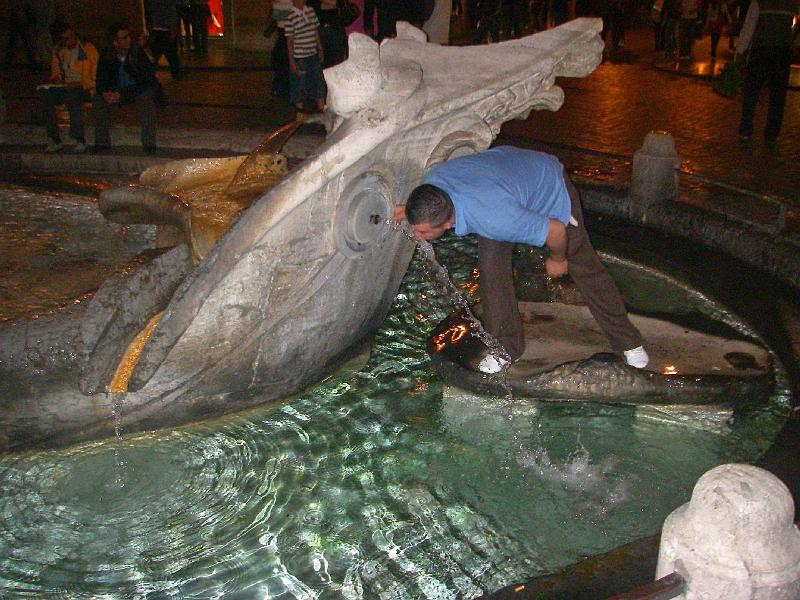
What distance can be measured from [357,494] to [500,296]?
1.14 meters

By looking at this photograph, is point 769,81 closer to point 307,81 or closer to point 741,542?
point 307,81

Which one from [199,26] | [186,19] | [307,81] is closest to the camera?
[307,81]

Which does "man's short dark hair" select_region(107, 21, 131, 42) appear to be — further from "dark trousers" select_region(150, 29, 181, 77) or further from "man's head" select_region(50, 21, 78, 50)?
"dark trousers" select_region(150, 29, 181, 77)

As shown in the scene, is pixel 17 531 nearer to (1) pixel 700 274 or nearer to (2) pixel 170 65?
(1) pixel 700 274

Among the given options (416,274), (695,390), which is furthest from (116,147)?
(695,390)

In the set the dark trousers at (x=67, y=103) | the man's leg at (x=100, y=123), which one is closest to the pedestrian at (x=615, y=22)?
the man's leg at (x=100, y=123)

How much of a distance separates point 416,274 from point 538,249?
2.93ft

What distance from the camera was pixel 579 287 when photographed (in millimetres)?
4074

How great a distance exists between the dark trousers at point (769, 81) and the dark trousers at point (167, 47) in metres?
7.93

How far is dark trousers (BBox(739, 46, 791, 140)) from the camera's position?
8.47 m

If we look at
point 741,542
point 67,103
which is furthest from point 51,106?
point 741,542

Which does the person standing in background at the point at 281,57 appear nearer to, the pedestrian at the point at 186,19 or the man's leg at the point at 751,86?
the man's leg at the point at 751,86

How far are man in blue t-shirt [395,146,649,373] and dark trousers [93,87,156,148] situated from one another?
4.75m

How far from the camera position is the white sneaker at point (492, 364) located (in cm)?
412
